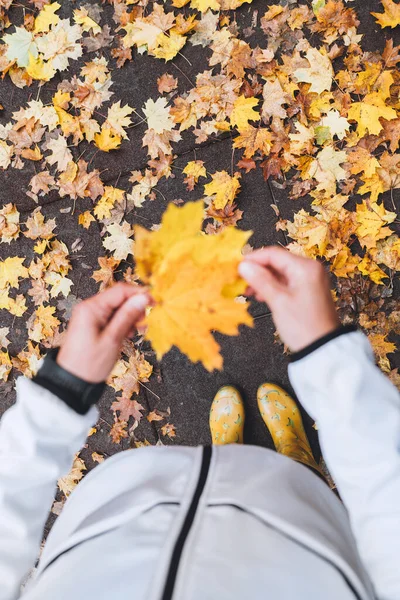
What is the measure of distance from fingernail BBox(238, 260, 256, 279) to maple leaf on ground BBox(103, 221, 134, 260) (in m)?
1.37

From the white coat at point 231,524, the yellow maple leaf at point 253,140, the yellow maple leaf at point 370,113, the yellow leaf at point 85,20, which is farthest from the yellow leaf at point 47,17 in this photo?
the white coat at point 231,524

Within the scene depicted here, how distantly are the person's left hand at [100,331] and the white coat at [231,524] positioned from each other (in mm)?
120

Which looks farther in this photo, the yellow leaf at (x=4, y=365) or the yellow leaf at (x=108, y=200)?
the yellow leaf at (x=4, y=365)

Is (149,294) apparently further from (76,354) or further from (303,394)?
(303,394)

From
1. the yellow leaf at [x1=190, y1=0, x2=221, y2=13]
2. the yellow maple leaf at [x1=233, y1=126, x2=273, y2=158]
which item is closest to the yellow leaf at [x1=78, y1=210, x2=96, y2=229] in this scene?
the yellow maple leaf at [x1=233, y1=126, x2=273, y2=158]

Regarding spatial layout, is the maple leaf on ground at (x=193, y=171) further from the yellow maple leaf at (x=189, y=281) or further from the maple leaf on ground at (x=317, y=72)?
the yellow maple leaf at (x=189, y=281)

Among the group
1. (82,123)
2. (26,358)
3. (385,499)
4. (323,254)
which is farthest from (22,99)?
(385,499)

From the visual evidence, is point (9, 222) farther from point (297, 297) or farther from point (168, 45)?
point (297, 297)

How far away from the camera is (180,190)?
2674 mm

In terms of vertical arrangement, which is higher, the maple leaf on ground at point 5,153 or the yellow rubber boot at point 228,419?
the maple leaf on ground at point 5,153

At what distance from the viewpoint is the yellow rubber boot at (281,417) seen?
97.0 inches

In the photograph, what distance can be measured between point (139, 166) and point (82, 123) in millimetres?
400

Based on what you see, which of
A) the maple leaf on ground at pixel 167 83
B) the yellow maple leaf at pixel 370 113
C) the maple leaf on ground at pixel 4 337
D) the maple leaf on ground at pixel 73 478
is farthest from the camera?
the maple leaf on ground at pixel 4 337

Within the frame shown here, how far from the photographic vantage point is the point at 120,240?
269cm
